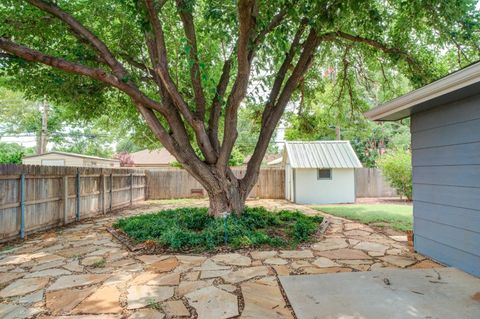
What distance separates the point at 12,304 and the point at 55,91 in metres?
5.19

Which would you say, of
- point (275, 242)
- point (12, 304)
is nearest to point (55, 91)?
point (12, 304)

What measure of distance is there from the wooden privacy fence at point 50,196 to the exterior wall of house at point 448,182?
6.90m

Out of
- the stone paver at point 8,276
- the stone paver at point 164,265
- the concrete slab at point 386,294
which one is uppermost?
the concrete slab at point 386,294

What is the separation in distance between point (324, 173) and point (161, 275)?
996 cm

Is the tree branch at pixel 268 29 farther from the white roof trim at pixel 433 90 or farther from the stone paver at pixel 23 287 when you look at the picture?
the stone paver at pixel 23 287

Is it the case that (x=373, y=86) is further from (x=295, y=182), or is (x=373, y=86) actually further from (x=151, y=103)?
(x=151, y=103)

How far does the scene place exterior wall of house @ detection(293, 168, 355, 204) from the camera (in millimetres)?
12367

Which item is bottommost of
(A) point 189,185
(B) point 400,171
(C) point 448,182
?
(A) point 189,185

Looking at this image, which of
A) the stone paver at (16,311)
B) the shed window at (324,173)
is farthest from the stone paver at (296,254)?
the shed window at (324,173)

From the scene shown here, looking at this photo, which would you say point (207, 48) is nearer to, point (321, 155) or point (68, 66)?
point (68, 66)

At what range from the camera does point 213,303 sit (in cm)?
288

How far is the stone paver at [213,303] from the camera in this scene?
8.71 feet

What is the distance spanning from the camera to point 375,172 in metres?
14.7

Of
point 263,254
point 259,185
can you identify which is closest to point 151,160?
point 259,185
